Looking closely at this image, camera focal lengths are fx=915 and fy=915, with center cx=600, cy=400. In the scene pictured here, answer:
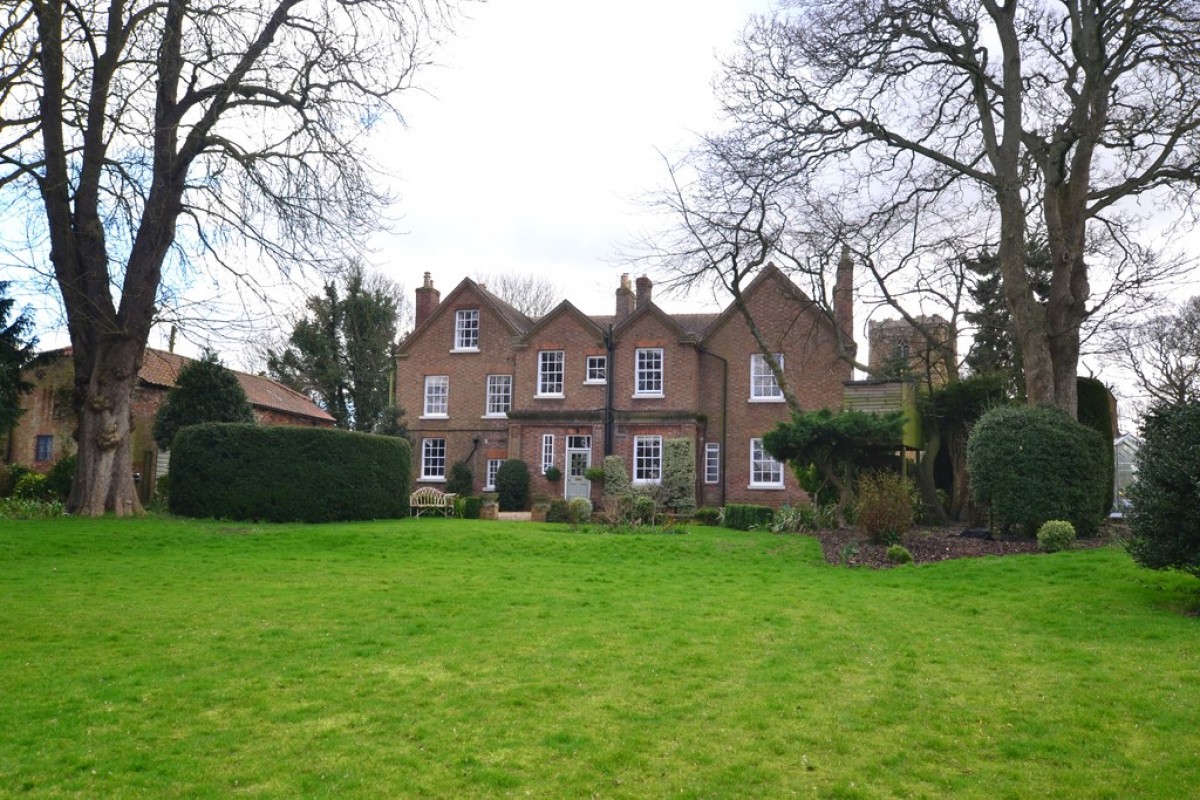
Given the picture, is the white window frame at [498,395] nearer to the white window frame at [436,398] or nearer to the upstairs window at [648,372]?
the white window frame at [436,398]

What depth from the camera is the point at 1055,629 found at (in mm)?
9734

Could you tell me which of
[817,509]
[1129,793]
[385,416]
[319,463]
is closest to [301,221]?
[319,463]

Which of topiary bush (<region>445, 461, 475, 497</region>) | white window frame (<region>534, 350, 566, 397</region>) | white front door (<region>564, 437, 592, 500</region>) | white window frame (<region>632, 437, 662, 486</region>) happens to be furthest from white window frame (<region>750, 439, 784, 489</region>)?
topiary bush (<region>445, 461, 475, 497</region>)

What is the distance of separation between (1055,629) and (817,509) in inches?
A: 460

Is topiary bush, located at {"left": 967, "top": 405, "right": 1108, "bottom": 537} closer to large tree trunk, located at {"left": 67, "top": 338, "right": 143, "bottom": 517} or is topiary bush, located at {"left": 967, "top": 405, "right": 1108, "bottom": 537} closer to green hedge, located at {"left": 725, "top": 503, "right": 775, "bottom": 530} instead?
green hedge, located at {"left": 725, "top": 503, "right": 775, "bottom": 530}

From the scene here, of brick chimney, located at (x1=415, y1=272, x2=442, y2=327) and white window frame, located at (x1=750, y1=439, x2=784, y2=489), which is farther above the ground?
brick chimney, located at (x1=415, y1=272, x2=442, y2=327)

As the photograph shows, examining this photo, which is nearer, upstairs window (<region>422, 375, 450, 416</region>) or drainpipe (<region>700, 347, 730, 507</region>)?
drainpipe (<region>700, 347, 730, 507</region>)

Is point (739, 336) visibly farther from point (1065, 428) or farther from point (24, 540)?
point (24, 540)

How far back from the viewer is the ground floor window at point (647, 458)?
3164cm

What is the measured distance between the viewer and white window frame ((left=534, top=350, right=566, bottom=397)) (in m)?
33.6

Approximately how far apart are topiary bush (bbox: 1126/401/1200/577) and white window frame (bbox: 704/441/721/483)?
68.6 feet

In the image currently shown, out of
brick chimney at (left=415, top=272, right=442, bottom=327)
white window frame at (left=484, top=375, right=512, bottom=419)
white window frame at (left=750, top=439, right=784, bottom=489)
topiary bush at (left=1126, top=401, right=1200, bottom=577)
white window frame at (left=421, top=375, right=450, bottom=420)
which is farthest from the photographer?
brick chimney at (left=415, top=272, right=442, bottom=327)

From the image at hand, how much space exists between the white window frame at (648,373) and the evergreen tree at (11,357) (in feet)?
60.8

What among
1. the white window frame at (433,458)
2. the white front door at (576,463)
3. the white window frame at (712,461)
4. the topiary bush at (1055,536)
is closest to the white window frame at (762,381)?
the white window frame at (712,461)
